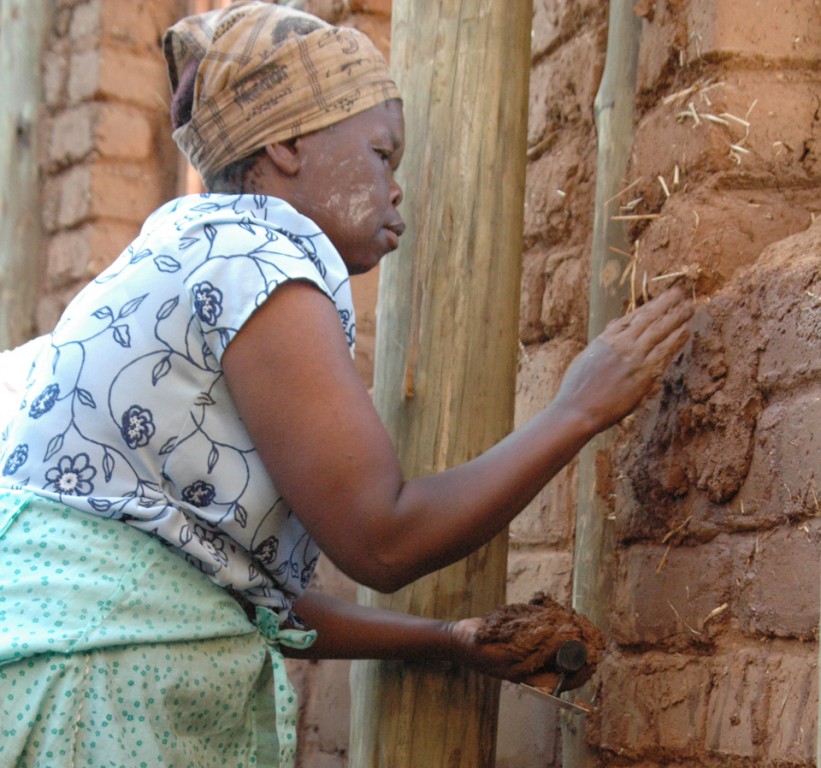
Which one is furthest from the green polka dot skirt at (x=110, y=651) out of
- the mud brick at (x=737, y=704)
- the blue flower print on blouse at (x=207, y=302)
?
the mud brick at (x=737, y=704)

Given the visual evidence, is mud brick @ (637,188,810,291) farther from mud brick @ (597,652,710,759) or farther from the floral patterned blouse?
the floral patterned blouse

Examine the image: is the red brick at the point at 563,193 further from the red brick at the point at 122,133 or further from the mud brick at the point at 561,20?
the red brick at the point at 122,133

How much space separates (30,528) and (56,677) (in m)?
0.22

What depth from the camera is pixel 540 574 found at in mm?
3516

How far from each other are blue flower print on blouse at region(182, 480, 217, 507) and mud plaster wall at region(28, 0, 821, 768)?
1.01 metres

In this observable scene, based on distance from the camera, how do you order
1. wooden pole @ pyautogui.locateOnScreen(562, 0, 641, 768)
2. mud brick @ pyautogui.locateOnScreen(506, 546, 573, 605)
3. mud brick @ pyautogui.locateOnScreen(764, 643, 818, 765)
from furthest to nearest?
1. mud brick @ pyautogui.locateOnScreen(506, 546, 573, 605)
2. wooden pole @ pyautogui.locateOnScreen(562, 0, 641, 768)
3. mud brick @ pyautogui.locateOnScreen(764, 643, 818, 765)

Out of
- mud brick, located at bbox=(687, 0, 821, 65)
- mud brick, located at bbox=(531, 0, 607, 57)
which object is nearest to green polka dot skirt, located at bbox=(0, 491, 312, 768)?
mud brick, located at bbox=(687, 0, 821, 65)

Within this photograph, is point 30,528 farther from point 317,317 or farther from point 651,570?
point 651,570

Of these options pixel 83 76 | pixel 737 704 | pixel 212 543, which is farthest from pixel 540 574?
pixel 83 76

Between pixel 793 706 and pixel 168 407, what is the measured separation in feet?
3.75

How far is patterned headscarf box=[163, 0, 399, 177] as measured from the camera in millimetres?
2389

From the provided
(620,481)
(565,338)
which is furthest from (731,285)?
(565,338)

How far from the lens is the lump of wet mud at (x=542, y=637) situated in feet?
8.09

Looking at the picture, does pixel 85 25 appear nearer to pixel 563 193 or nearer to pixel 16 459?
pixel 563 193
